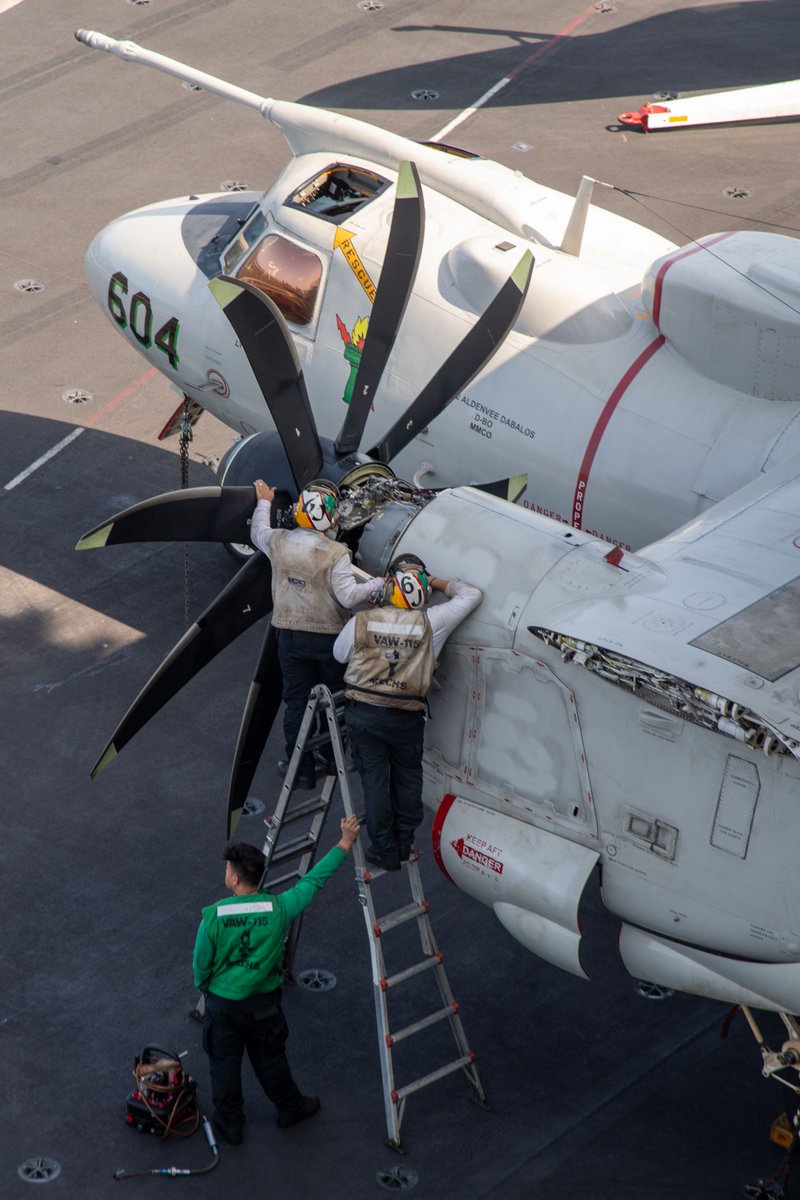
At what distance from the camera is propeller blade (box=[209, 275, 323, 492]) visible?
13.0 meters

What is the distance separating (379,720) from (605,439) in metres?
4.50

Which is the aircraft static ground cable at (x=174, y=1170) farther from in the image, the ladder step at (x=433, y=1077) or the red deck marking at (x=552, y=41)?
the red deck marking at (x=552, y=41)

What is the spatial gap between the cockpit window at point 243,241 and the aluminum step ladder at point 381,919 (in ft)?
21.8

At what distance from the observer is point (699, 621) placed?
1010cm

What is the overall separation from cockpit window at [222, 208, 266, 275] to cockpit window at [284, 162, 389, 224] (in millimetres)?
452

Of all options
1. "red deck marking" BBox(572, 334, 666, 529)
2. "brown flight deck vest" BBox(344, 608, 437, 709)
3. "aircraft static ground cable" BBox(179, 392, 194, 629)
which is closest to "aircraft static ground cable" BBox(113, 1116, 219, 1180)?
"brown flight deck vest" BBox(344, 608, 437, 709)

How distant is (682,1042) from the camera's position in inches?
497

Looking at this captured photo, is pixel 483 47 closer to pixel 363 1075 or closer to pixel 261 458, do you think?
pixel 261 458

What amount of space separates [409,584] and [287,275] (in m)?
6.71

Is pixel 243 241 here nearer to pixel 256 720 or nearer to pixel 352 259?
pixel 352 259

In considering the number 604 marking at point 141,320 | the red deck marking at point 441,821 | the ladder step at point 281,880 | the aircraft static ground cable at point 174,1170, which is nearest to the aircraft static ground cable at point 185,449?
the number 604 marking at point 141,320

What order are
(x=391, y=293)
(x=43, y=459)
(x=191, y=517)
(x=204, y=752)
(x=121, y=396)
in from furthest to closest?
(x=121, y=396) < (x=43, y=459) < (x=204, y=752) < (x=391, y=293) < (x=191, y=517)

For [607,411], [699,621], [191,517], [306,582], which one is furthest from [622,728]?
[607,411]

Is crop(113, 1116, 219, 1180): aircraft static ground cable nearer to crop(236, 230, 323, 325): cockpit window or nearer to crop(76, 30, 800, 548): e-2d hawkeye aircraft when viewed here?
crop(76, 30, 800, 548): e-2d hawkeye aircraft
